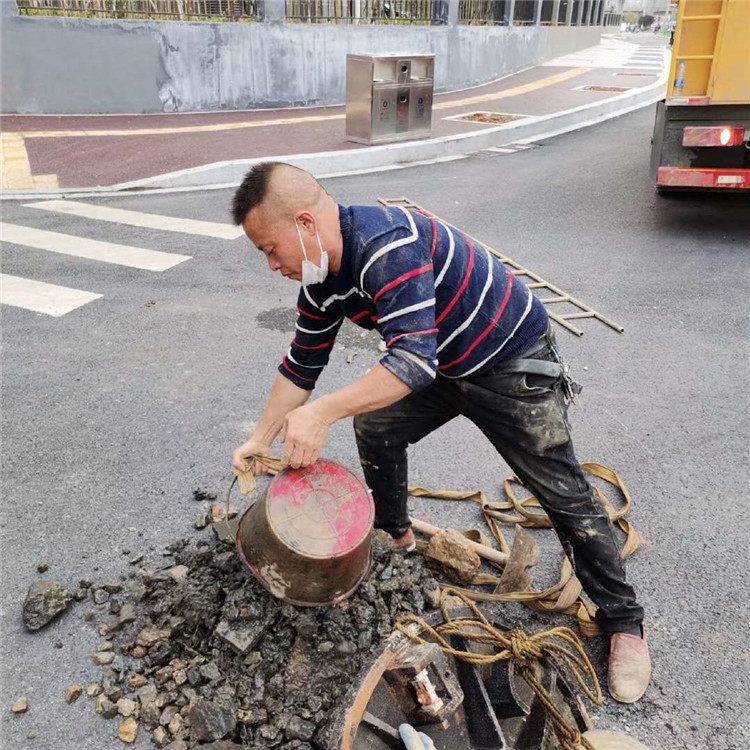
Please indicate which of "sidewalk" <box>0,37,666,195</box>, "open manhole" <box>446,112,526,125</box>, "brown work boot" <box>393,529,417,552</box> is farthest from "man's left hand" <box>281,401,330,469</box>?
"open manhole" <box>446,112,526,125</box>

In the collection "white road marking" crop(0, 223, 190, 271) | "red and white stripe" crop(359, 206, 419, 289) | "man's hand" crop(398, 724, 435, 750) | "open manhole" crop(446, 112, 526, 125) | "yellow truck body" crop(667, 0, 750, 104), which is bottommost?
"white road marking" crop(0, 223, 190, 271)

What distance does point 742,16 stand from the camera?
6898mm

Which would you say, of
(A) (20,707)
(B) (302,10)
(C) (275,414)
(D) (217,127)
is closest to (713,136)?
(C) (275,414)

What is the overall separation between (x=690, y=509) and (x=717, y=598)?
64 centimetres

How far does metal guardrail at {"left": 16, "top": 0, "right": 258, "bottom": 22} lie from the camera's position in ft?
43.3

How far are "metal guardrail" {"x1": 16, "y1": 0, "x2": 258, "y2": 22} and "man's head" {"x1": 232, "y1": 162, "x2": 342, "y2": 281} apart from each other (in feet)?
44.7

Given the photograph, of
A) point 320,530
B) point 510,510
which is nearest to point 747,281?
point 510,510

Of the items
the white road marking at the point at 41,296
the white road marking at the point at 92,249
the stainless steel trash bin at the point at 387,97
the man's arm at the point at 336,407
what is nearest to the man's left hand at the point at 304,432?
the man's arm at the point at 336,407

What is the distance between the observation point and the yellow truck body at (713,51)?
6961 mm

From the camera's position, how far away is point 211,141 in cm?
1223

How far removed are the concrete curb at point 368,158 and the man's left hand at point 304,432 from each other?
27.1 ft

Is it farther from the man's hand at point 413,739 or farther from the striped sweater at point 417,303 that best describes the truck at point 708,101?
the man's hand at point 413,739

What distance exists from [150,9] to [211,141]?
405 cm

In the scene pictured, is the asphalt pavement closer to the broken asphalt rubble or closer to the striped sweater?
the broken asphalt rubble
